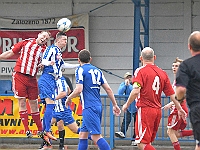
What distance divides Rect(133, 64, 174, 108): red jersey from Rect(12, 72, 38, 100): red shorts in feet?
9.02

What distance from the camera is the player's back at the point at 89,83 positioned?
Answer: 10539 millimetres

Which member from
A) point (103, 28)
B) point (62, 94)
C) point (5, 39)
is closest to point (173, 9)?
point (103, 28)

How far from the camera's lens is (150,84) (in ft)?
33.6

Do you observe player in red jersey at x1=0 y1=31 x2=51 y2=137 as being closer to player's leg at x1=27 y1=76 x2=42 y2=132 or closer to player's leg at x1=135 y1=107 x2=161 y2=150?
player's leg at x1=27 y1=76 x2=42 y2=132

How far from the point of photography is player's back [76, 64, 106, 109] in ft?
34.6

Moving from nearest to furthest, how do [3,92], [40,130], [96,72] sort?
[96,72], [40,130], [3,92]

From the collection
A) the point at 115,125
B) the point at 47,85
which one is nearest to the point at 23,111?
the point at 47,85

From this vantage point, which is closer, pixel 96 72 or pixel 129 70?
pixel 96 72

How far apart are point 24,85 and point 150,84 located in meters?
3.03

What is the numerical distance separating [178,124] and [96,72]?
8.91 ft

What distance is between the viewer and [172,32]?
17.6m

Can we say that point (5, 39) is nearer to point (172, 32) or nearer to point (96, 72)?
point (172, 32)

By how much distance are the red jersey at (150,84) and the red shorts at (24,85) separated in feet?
9.02

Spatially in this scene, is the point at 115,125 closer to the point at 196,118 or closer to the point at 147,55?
the point at 147,55
